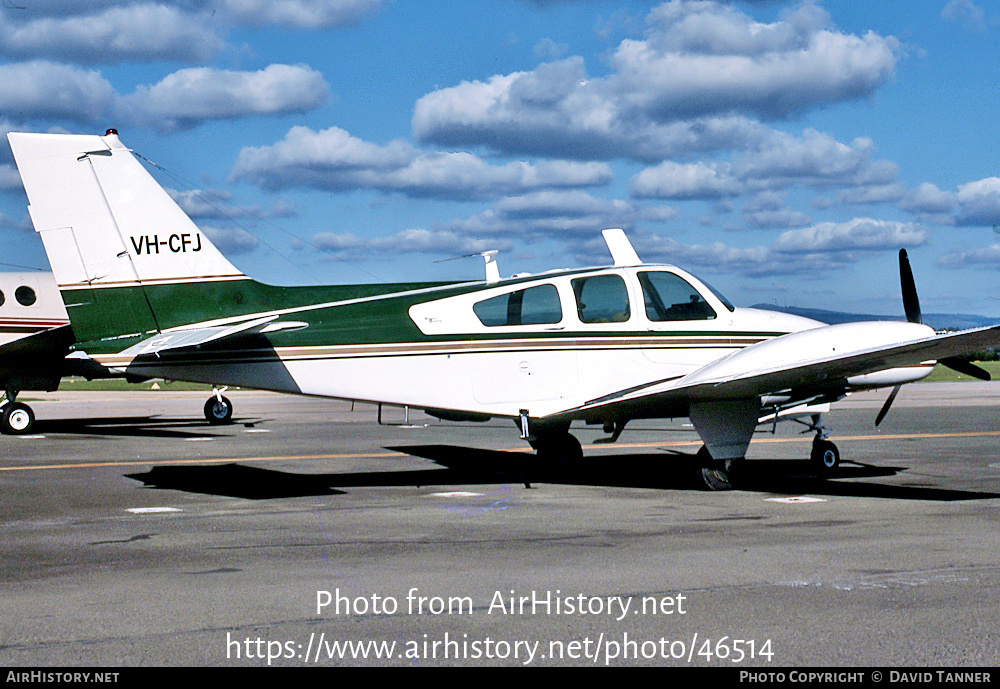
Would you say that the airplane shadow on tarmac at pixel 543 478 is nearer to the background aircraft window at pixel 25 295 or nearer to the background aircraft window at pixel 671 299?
the background aircraft window at pixel 671 299

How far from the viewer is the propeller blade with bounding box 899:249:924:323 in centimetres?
1254

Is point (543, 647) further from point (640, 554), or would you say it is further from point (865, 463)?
point (865, 463)

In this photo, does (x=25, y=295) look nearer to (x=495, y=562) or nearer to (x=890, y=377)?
(x=890, y=377)

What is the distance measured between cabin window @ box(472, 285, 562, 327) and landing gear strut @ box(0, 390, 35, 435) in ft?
44.6

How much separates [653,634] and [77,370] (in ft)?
63.0

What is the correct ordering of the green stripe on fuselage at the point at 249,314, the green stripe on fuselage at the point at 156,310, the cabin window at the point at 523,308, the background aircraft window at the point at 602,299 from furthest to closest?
1. the background aircraft window at the point at 602,299
2. the cabin window at the point at 523,308
3. the green stripe on fuselage at the point at 156,310
4. the green stripe on fuselage at the point at 249,314

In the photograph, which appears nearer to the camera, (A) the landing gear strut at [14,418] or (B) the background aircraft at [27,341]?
(B) the background aircraft at [27,341]

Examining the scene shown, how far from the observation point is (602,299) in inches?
477

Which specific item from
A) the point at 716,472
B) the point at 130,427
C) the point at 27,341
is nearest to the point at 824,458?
the point at 716,472

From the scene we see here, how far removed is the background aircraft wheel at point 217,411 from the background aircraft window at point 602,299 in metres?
14.3

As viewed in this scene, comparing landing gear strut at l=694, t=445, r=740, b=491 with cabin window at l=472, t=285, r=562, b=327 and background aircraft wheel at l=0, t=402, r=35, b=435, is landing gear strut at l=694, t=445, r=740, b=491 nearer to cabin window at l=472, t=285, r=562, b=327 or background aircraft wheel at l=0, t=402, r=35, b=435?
cabin window at l=472, t=285, r=562, b=327

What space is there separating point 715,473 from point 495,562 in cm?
483

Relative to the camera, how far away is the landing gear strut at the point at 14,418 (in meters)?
21.2

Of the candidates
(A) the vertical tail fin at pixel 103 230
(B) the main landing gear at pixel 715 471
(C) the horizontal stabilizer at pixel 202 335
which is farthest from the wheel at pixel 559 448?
(A) the vertical tail fin at pixel 103 230
